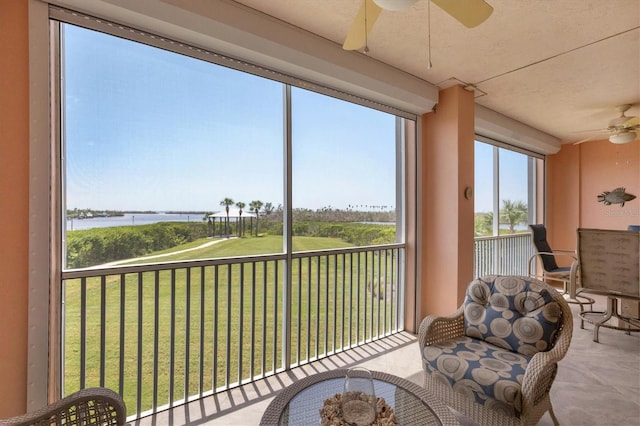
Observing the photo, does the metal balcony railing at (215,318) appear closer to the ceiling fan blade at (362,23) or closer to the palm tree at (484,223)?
the ceiling fan blade at (362,23)

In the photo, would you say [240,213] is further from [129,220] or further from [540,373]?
[540,373]

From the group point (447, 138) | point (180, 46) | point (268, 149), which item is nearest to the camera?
point (180, 46)

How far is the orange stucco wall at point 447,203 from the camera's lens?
3.02 meters

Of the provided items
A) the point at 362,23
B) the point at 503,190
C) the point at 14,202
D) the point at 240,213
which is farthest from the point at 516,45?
the point at 14,202

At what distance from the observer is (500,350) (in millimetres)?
1735

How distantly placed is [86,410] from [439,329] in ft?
6.00

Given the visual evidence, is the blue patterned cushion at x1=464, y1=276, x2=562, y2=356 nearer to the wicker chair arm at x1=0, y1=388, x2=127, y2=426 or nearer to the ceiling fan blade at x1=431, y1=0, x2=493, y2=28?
the ceiling fan blade at x1=431, y1=0, x2=493, y2=28

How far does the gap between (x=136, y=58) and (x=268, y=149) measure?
Result: 102 centimetres

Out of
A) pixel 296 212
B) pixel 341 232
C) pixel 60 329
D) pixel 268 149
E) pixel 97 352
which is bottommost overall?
pixel 97 352

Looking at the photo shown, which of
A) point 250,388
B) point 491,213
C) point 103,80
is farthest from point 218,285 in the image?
point 491,213

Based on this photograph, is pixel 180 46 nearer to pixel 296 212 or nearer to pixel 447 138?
pixel 296 212

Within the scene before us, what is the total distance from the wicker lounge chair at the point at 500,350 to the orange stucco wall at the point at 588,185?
473cm

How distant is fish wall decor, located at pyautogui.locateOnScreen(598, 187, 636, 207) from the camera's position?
484cm

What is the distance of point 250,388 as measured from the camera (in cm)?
215
